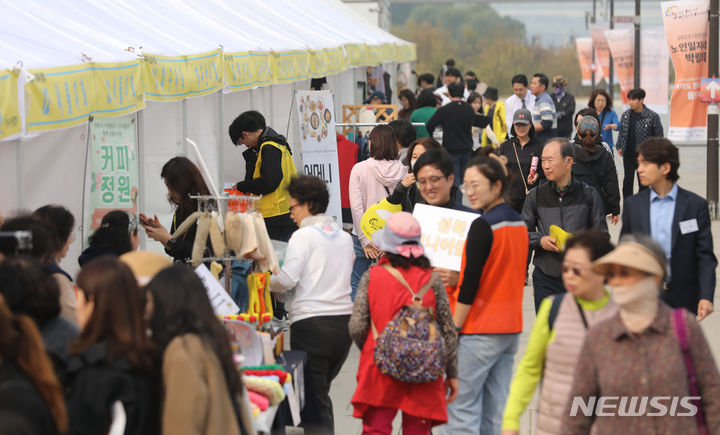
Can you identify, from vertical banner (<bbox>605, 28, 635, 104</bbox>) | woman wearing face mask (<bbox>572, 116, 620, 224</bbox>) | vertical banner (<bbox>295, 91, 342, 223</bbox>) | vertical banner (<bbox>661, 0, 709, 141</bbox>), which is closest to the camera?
woman wearing face mask (<bbox>572, 116, 620, 224</bbox>)

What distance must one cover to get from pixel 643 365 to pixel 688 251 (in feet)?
7.59

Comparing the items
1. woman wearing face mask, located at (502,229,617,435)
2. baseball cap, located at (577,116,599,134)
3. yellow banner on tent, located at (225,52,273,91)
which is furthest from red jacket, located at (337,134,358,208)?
woman wearing face mask, located at (502,229,617,435)

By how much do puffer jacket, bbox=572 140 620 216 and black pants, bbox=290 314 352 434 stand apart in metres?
3.17

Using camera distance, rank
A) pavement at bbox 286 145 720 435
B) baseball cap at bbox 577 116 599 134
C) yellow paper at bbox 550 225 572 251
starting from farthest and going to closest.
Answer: baseball cap at bbox 577 116 599 134, pavement at bbox 286 145 720 435, yellow paper at bbox 550 225 572 251

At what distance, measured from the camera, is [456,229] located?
5922mm

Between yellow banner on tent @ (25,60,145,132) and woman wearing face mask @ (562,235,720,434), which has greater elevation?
yellow banner on tent @ (25,60,145,132)

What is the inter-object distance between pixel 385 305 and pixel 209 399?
1612 mm

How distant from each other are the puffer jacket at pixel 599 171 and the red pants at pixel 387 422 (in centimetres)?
372

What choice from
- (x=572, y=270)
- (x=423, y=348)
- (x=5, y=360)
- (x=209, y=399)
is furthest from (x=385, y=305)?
(x=5, y=360)

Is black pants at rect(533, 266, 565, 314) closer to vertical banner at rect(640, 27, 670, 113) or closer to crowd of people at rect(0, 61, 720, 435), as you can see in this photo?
crowd of people at rect(0, 61, 720, 435)

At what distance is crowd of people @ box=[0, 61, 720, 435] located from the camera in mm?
3484

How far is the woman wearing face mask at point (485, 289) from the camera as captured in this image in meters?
5.28

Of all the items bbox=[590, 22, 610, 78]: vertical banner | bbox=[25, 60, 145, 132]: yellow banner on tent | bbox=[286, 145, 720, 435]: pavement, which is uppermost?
bbox=[590, 22, 610, 78]: vertical banner

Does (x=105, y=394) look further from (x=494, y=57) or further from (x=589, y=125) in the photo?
(x=494, y=57)
